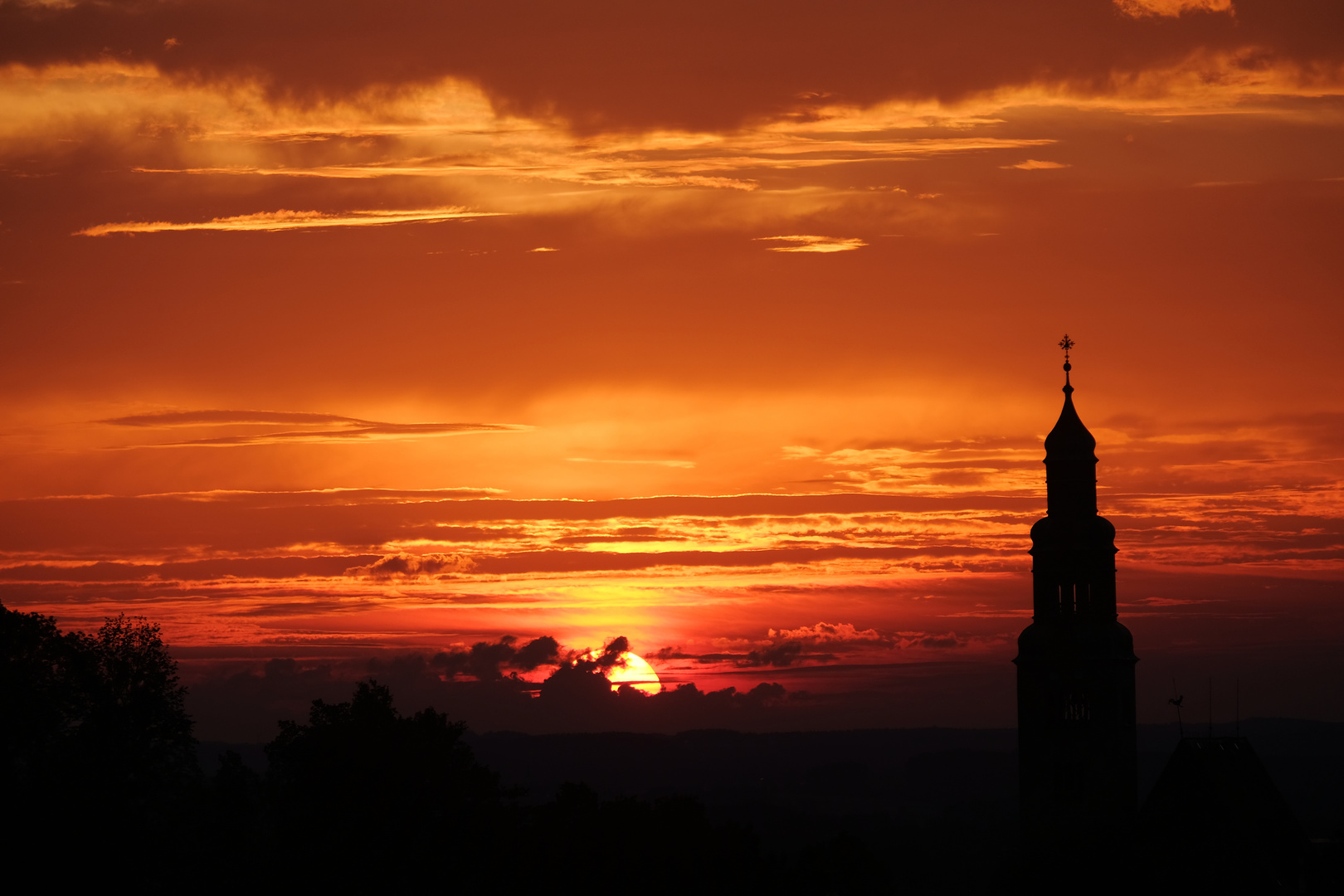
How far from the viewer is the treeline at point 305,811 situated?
221ft

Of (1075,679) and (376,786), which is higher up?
(1075,679)

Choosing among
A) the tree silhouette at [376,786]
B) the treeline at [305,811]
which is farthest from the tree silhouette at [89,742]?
the tree silhouette at [376,786]

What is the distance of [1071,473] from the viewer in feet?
303

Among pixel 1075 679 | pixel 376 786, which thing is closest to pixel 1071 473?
pixel 1075 679

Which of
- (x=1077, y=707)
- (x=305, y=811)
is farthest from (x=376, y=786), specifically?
(x=1077, y=707)

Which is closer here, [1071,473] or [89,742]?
[89,742]

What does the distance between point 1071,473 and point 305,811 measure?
42.8 metres

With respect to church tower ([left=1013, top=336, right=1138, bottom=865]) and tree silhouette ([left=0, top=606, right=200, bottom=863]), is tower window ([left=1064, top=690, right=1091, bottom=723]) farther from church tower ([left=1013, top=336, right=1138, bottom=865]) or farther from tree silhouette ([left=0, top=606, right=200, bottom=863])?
tree silhouette ([left=0, top=606, right=200, bottom=863])

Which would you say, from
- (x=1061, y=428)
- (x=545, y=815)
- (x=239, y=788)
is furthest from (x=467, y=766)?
(x=1061, y=428)

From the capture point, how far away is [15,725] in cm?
6831

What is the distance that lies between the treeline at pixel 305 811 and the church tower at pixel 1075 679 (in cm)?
1007

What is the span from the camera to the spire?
9238 cm

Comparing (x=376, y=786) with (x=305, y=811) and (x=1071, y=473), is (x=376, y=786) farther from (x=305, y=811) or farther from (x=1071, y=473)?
(x=1071, y=473)

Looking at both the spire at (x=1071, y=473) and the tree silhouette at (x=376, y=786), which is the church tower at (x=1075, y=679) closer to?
the spire at (x=1071, y=473)
